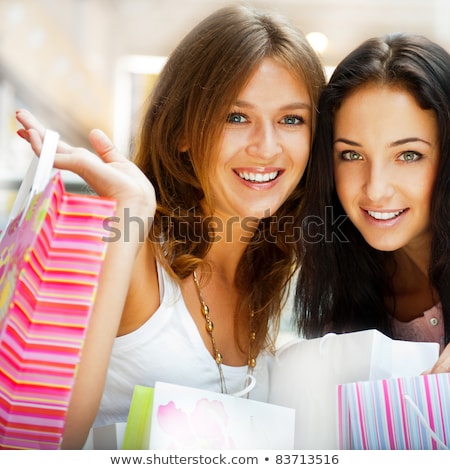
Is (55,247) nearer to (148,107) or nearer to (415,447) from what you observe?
(415,447)

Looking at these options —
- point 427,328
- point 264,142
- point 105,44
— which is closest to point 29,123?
point 264,142

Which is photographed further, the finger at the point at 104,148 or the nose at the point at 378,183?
the nose at the point at 378,183

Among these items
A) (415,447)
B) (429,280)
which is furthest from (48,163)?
(429,280)

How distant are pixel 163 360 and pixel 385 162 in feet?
1.64

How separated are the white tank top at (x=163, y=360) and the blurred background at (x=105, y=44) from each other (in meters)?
0.53

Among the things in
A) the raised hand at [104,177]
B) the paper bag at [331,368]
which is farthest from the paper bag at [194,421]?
the raised hand at [104,177]

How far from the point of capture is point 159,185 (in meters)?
1.17

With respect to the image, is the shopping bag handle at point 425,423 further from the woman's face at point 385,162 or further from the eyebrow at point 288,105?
the eyebrow at point 288,105

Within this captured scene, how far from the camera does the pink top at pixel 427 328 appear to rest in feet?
3.64

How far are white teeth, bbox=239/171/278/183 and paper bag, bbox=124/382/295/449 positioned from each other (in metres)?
0.42

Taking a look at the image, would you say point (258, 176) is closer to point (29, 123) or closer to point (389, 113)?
point (389, 113)

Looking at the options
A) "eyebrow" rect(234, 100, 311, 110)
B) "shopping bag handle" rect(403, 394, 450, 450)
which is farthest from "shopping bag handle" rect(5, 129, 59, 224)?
"shopping bag handle" rect(403, 394, 450, 450)

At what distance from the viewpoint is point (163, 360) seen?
3.44ft

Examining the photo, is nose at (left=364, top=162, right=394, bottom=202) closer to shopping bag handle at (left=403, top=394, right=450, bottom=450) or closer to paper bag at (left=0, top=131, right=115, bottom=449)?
shopping bag handle at (left=403, top=394, right=450, bottom=450)
